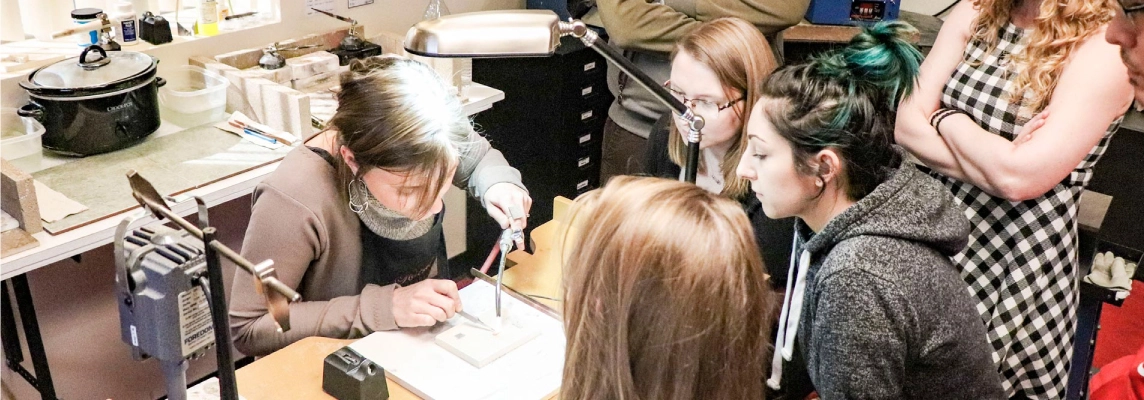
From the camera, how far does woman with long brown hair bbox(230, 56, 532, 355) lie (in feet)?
→ 5.44

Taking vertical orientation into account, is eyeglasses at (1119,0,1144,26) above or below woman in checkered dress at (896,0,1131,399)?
above

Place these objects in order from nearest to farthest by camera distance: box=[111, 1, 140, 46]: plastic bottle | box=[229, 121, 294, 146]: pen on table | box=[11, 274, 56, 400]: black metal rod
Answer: box=[11, 274, 56, 400]: black metal rod, box=[229, 121, 294, 146]: pen on table, box=[111, 1, 140, 46]: plastic bottle

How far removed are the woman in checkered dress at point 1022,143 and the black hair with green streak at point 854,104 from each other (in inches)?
13.6

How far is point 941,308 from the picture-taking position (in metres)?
1.44

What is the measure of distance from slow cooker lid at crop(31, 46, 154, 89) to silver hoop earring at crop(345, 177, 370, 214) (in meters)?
0.87

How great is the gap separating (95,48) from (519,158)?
1513 millimetres

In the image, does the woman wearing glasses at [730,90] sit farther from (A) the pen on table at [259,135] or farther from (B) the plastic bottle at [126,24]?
(B) the plastic bottle at [126,24]

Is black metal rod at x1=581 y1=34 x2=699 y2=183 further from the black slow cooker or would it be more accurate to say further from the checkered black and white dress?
the black slow cooker

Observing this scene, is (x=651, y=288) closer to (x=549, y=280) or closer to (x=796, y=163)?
(x=796, y=163)

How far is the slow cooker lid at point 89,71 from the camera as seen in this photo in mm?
2234

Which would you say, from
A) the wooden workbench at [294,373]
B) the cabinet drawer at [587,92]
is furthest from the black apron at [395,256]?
the cabinet drawer at [587,92]

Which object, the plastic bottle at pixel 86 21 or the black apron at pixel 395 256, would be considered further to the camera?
the plastic bottle at pixel 86 21

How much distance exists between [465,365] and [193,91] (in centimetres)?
150

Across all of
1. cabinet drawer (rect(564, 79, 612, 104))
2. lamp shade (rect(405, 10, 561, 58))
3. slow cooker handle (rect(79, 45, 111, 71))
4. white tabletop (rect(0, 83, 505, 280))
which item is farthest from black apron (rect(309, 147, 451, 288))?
cabinet drawer (rect(564, 79, 612, 104))
